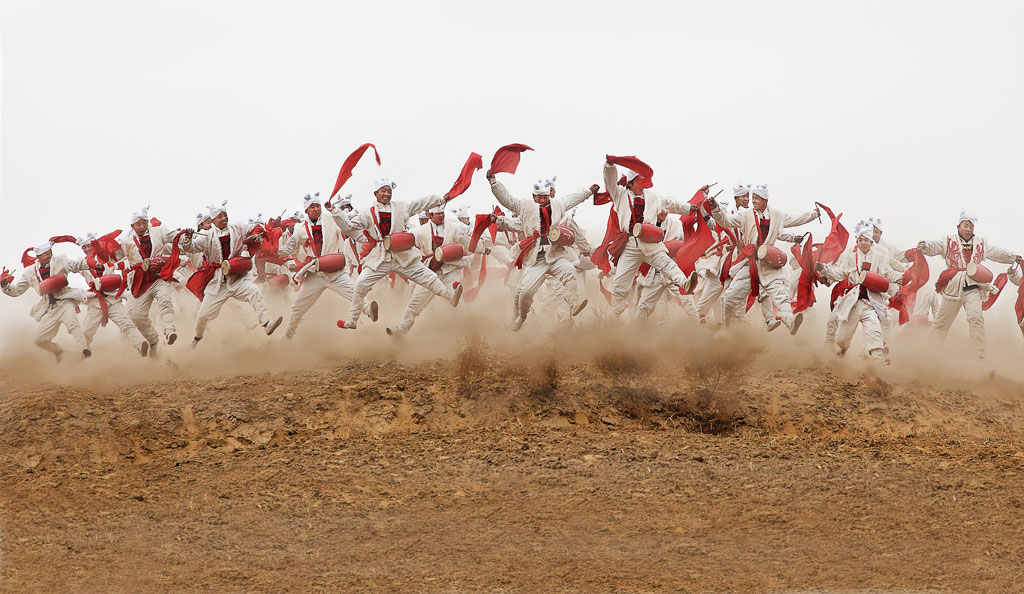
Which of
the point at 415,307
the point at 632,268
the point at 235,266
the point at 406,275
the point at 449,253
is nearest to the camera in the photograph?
the point at 632,268

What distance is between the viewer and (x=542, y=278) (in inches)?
659

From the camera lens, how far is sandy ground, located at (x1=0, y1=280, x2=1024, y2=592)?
35.0ft

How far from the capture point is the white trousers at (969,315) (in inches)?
711

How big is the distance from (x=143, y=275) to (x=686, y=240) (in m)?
8.28

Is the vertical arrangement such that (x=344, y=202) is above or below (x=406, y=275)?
above

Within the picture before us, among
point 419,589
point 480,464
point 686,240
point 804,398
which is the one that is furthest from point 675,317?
point 419,589

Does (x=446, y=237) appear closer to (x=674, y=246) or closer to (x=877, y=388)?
(x=674, y=246)

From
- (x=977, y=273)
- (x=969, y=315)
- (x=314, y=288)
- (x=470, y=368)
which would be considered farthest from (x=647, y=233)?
(x=969, y=315)

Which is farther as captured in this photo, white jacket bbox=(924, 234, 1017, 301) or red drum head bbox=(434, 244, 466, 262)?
red drum head bbox=(434, 244, 466, 262)

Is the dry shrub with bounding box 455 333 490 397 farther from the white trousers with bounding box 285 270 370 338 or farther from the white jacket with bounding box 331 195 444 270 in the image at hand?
the white trousers with bounding box 285 270 370 338

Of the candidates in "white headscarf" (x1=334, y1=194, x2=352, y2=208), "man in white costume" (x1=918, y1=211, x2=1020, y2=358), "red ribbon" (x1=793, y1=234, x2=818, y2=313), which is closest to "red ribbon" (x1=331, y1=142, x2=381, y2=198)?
"white headscarf" (x1=334, y1=194, x2=352, y2=208)

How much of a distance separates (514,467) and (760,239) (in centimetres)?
592

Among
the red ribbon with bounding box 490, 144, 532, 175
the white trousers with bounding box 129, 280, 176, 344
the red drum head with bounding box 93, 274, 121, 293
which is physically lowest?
the white trousers with bounding box 129, 280, 176, 344

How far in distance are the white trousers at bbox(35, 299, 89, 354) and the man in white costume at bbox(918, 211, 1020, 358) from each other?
1351 centimetres
